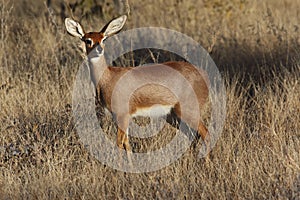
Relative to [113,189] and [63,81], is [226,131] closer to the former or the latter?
[113,189]

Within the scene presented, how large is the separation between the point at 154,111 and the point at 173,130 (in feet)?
1.20

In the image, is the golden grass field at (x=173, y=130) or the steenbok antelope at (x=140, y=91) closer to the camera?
the golden grass field at (x=173, y=130)

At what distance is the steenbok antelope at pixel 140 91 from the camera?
16.1ft

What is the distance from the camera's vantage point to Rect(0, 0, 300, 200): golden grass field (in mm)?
4109

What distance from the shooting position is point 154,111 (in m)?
5.05

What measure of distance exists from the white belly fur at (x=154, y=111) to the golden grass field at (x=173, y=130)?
21 cm

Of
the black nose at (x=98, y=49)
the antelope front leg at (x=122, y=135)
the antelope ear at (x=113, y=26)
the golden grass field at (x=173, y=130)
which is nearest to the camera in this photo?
the golden grass field at (x=173, y=130)

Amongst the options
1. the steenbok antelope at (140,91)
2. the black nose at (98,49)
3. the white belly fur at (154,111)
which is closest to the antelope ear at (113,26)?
the steenbok antelope at (140,91)

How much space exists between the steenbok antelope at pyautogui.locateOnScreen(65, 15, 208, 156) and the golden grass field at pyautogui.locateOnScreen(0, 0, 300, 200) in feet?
0.77

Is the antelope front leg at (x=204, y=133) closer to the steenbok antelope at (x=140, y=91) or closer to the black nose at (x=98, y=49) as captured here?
the steenbok antelope at (x=140, y=91)

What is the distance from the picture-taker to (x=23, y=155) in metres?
4.67

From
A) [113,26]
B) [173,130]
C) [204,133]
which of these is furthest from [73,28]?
[204,133]

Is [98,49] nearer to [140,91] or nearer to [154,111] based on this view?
[140,91]

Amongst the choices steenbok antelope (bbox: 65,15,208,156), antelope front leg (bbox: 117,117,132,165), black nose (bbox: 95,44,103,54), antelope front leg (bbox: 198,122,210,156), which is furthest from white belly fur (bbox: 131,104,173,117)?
black nose (bbox: 95,44,103,54)
